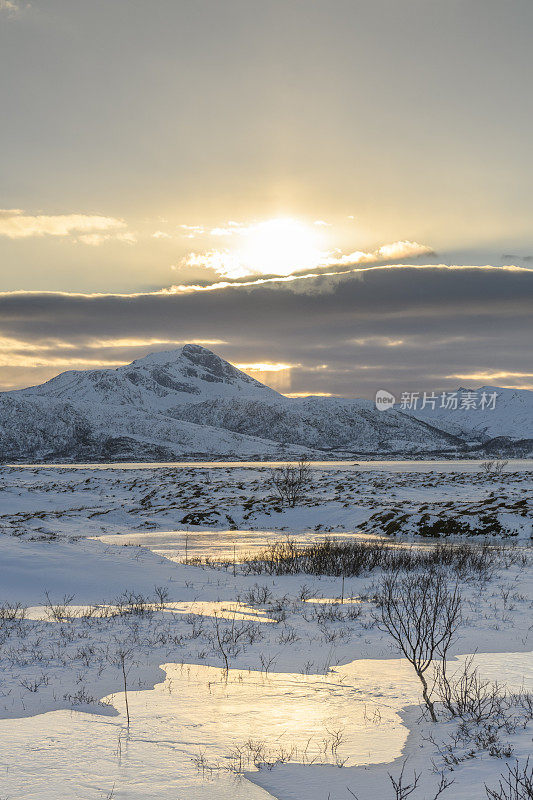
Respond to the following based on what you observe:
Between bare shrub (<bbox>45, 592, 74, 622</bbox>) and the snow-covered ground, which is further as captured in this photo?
bare shrub (<bbox>45, 592, 74, 622</bbox>)

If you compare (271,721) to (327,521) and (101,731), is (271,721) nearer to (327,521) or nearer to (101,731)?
(101,731)

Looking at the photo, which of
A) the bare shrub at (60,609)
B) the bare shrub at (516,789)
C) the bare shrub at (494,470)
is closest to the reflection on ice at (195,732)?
the bare shrub at (516,789)

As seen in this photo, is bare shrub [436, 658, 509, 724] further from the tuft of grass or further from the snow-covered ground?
the tuft of grass

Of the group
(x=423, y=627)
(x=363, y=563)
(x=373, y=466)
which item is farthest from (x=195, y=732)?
(x=373, y=466)

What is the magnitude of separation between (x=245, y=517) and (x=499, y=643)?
2418cm

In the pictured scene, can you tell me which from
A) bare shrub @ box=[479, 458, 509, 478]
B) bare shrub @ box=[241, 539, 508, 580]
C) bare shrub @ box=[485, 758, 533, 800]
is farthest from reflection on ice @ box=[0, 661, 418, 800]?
bare shrub @ box=[479, 458, 509, 478]

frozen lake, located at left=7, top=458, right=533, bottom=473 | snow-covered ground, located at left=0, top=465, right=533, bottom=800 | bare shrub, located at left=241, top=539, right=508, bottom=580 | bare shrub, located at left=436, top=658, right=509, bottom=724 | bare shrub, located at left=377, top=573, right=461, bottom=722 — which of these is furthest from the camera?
frozen lake, located at left=7, top=458, right=533, bottom=473

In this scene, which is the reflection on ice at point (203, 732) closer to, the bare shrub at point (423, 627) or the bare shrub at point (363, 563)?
the bare shrub at point (423, 627)

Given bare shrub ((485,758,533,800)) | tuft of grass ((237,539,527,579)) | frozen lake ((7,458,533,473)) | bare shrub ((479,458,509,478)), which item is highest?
bare shrub ((485,758,533,800))

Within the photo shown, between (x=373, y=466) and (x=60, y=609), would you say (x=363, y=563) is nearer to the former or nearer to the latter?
(x=60, y=609)

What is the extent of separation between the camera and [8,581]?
12.5 meters

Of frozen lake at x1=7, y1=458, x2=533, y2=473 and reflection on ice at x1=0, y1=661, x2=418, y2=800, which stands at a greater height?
reflection on ice at x1=0, y1=661, x2=418, y2=800

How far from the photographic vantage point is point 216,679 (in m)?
6.43

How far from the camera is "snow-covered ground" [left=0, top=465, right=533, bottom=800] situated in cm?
412
